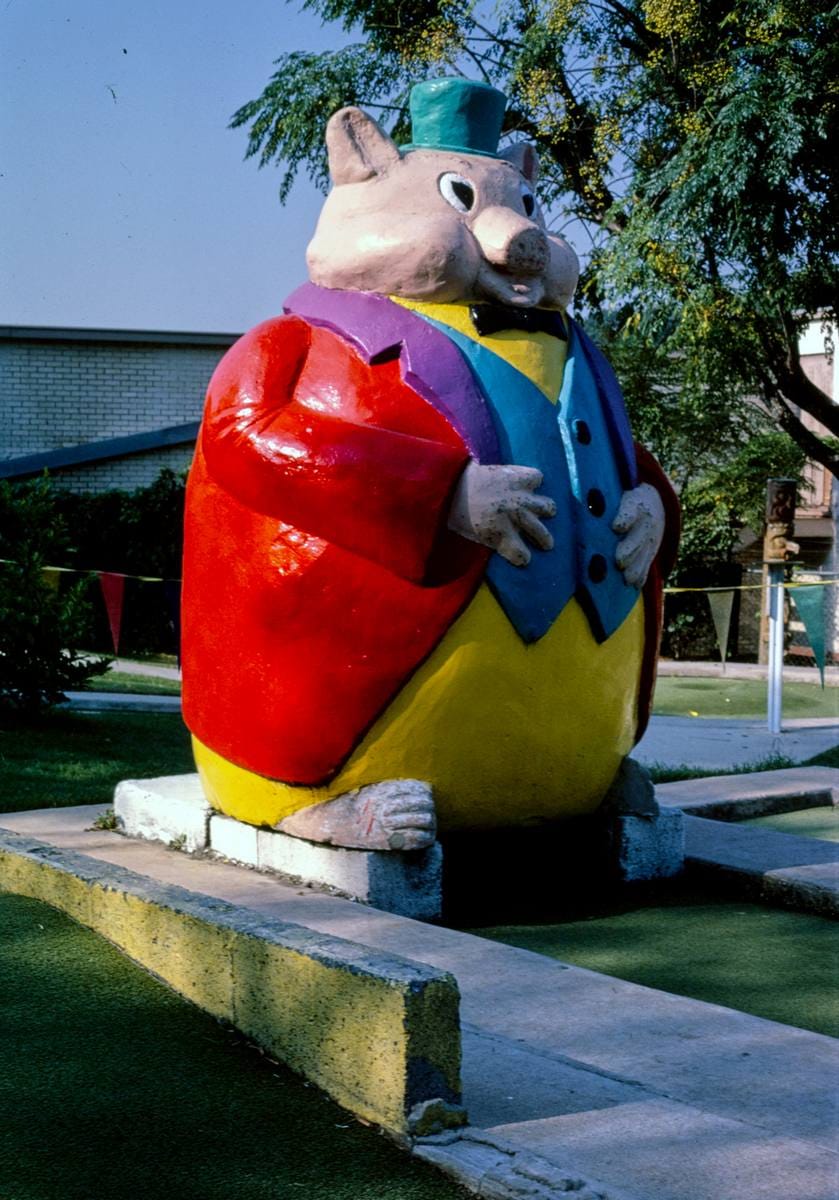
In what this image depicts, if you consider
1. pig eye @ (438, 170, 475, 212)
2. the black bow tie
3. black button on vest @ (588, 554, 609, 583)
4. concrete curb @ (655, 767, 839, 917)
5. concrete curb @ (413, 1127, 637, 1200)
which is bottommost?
concrete curb @ (413, 1127, 637, 1200)

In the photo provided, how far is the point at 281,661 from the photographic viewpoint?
4367 millimetres

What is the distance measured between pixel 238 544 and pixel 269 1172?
233 centimetres

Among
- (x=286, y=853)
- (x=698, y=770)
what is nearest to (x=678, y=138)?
(x=698, y=770)

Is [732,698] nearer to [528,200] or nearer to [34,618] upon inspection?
[34,618]

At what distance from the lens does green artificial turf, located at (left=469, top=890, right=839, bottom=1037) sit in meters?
3.76

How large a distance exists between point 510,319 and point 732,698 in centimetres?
968

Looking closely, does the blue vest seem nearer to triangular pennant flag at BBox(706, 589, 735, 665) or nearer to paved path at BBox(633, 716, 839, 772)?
paved path at BBox(633, 716, 839, 772)

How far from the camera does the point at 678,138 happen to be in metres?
14.8

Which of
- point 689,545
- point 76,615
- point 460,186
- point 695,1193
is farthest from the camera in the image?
point 689,545

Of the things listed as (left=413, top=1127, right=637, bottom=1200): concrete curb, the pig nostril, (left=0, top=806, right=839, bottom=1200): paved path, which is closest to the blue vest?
the pig nostril

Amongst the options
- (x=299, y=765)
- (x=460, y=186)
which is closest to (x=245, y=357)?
(x=460, y=186)

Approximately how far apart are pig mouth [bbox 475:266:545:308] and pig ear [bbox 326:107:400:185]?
0.55 m

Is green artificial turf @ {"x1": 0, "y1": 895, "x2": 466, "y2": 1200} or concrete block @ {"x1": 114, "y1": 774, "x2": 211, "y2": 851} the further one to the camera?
concrete block @ {"x1": 114, "y1": 774, "x2": 211, "y2": 851}

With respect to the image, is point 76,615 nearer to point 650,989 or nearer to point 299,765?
point 299,765
